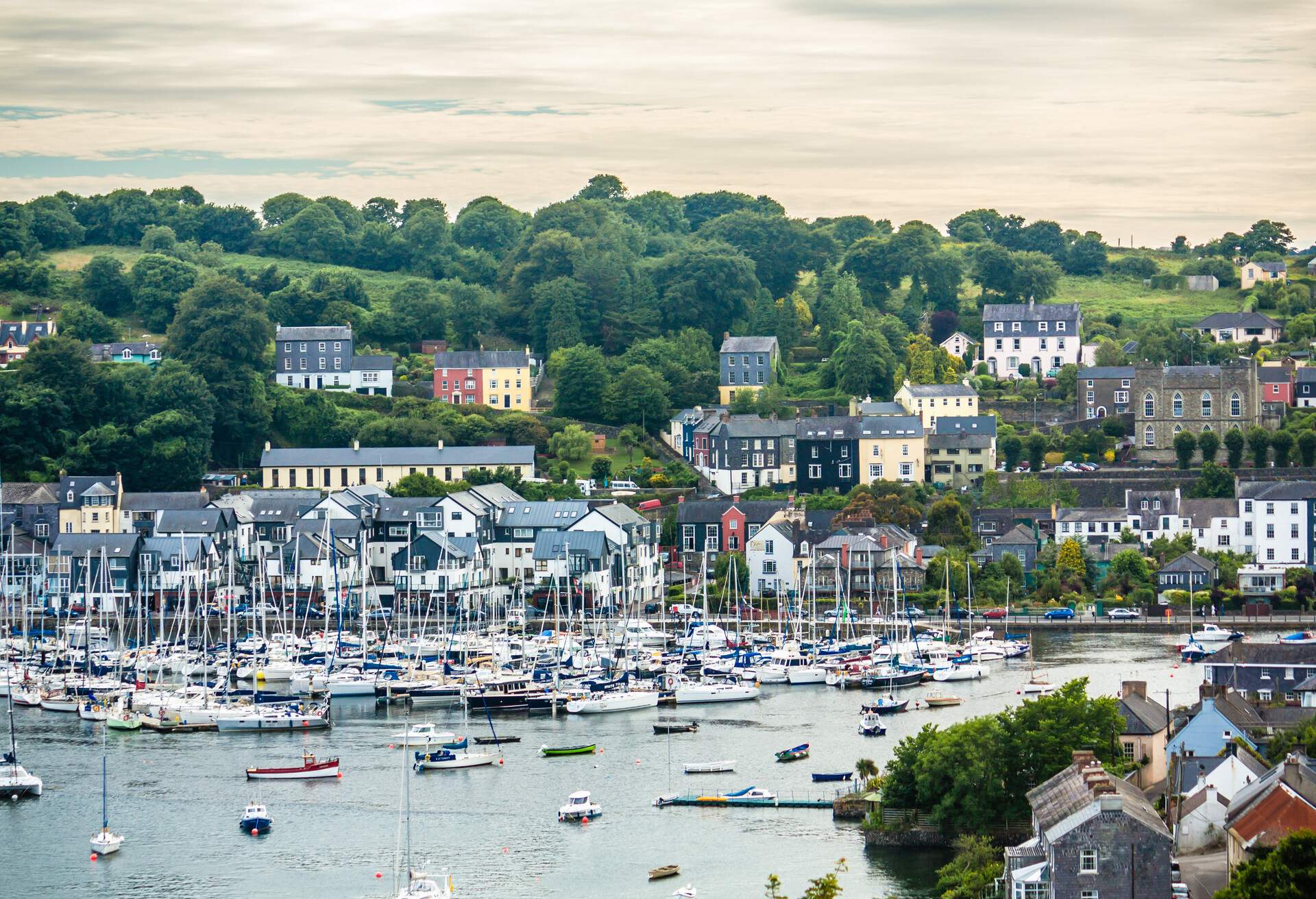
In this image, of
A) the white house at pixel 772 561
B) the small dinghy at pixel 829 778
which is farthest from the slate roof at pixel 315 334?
the small dinghy at pixel 829 778

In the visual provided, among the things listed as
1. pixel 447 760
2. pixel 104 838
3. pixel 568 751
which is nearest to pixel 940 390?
pixel 568 751

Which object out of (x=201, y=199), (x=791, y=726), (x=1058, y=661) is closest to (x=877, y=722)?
(x=791, y=726)

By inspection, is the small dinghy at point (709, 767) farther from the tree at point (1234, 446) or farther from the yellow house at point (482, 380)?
the yellow house at point (482, 380)

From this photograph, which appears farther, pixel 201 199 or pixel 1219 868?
pixel 201 199

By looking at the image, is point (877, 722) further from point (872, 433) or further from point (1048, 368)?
point (1048, 368)

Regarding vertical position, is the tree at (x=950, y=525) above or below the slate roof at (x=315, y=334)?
below

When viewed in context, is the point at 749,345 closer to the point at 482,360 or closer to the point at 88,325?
the point at 482,360
